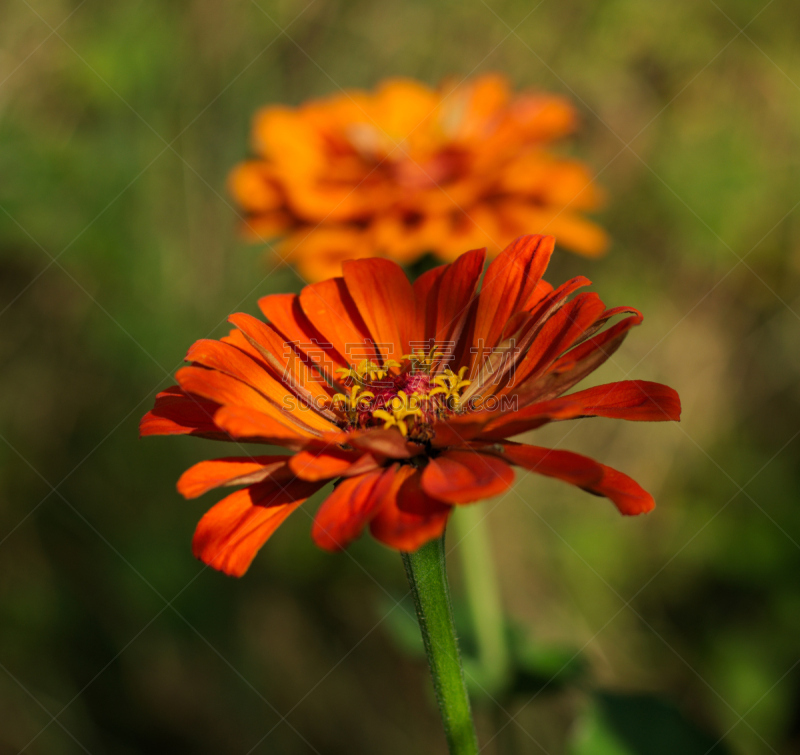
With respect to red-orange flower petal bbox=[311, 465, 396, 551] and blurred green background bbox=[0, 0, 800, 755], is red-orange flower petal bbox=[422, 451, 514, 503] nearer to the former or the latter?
red-orange flower petal bbox=[311, 465, 396, 551]

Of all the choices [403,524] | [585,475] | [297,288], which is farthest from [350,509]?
[297,288]

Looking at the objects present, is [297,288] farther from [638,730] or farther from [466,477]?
[466,477]

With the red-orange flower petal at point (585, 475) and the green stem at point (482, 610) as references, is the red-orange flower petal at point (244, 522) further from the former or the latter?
Answer: the green stem at point (482, 610)

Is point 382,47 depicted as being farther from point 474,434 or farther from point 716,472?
point 474,434

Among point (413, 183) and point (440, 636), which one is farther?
point (413, 183)

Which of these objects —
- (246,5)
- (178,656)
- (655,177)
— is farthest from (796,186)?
(178,656)

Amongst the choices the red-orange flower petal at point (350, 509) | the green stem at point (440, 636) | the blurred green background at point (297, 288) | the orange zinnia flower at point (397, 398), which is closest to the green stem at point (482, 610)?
the blurred green background at point (297, 288)
